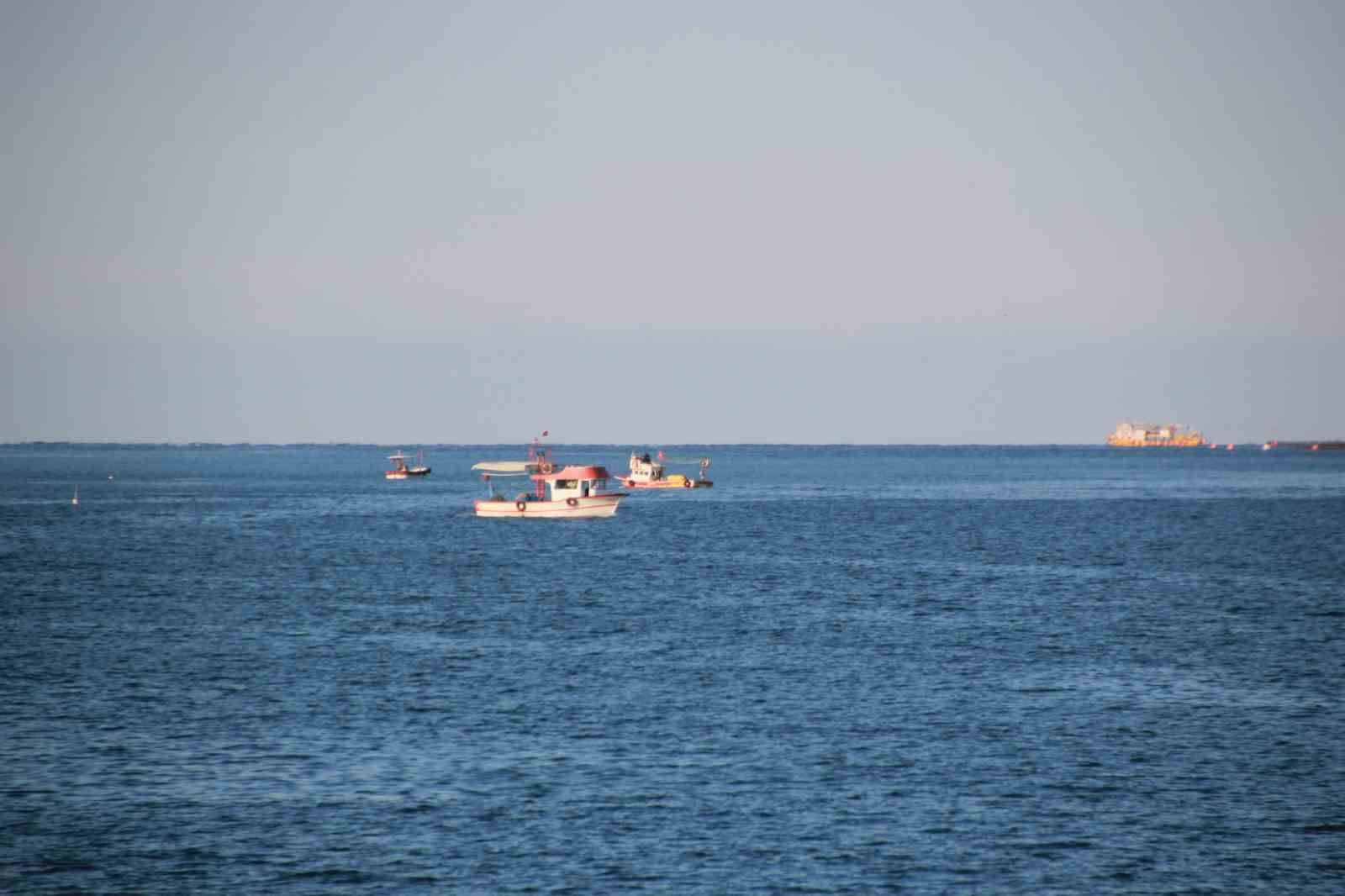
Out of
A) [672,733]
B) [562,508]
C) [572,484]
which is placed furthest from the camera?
[572,484]

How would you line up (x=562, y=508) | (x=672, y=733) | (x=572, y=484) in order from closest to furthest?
1. (x=672, y=733)
2. (x=562, y=508)
3. (x=572, y=484)

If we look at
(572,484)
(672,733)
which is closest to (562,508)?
(572,484)

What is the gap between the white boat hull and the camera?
136 meters

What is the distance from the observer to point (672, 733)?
4072 cm

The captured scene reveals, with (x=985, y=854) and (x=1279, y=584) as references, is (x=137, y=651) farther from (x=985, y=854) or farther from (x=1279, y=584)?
(x=1279, y=584)

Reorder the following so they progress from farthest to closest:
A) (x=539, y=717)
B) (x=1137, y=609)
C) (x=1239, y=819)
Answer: (x=1137, y=609), (x=539, y=717), (x=1239, y=819)

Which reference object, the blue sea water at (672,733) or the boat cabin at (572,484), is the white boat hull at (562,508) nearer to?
the boat cabin at (572,484)

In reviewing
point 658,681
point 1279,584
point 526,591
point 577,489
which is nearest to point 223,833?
point 658,681

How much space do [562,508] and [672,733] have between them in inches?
3775

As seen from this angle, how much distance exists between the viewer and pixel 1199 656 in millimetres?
55188

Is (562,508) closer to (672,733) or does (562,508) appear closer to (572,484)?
(572,484)

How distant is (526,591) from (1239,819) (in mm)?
51426

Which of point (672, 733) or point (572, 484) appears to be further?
point (572, 484)

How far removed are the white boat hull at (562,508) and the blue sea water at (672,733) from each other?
45512 mm
